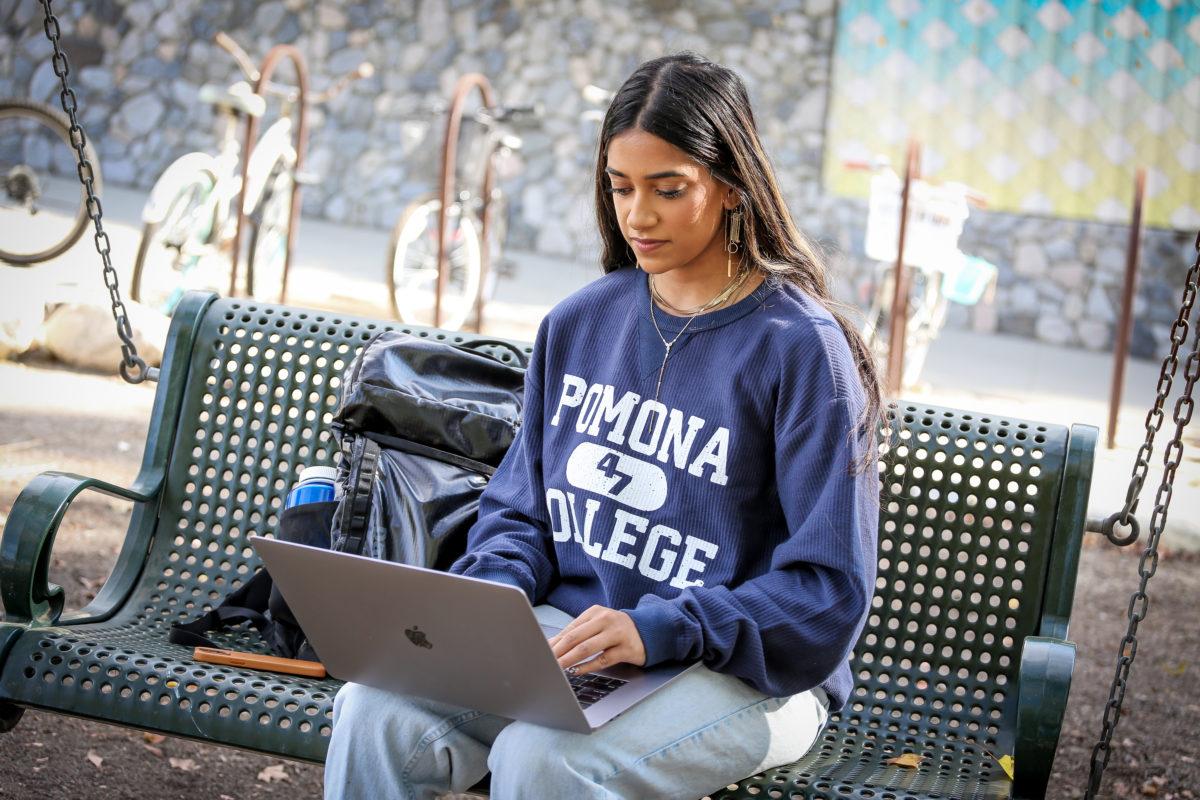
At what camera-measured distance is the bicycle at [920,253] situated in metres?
7.17

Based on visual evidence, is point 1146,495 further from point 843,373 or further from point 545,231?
point 545,231

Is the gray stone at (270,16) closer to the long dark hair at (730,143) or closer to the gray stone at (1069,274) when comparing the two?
the gray stone at (1069,274)

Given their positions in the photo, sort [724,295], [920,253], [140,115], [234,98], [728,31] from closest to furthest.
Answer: [724,295] < [234,98] < [920,253] < [728,31] < [140,115]

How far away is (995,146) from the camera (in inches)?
392

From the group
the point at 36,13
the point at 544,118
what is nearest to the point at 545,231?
the point at 544,118

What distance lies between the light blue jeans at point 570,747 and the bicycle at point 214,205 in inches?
178

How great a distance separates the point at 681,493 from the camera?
1975mm

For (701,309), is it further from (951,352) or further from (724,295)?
(951,352)

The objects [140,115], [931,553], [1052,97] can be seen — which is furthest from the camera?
[140,115]

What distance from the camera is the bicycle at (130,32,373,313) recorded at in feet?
21.2

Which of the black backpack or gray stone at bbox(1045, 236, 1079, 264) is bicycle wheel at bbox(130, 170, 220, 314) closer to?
the black backpack

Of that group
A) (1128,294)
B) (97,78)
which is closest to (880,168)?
(1128,294)

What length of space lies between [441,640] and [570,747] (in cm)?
23


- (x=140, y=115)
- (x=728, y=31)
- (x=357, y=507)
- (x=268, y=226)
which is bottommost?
(x=357, y=507)
